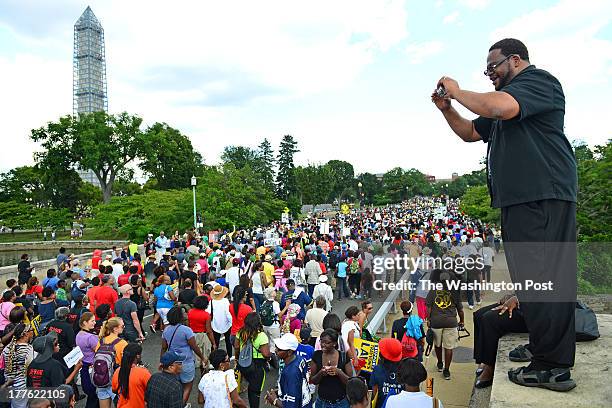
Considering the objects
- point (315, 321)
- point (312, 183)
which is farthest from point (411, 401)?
point (312, 183)

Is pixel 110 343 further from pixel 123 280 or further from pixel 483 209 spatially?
pixel 483 209

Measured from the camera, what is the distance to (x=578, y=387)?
2.16 metres

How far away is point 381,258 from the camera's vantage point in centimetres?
1368

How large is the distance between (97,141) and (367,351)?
143ft

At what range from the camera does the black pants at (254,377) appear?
18.0 ft

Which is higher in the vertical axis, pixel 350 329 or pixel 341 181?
pixel 341 181

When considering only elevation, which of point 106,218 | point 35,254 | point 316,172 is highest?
point 316,172

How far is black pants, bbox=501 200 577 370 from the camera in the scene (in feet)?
7.09

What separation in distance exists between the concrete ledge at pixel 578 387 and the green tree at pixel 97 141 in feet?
147

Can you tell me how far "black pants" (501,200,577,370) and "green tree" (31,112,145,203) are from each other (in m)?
44.8

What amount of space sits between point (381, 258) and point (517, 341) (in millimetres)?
10825

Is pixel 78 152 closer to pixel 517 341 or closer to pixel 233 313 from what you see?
pixel 233 313

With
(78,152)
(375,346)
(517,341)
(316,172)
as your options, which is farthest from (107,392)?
(316,172)

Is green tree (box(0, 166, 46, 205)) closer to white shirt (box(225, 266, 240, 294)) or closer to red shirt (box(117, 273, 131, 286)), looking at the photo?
red shirt (box(117, 273, 131, 286))
